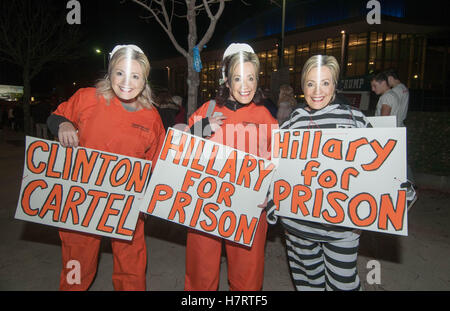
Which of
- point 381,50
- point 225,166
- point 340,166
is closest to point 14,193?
point 225,166

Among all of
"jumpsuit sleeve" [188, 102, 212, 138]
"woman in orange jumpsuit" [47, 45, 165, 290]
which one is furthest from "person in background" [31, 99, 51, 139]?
"jumpsuit sleeve" [188, 102, 212, 138]

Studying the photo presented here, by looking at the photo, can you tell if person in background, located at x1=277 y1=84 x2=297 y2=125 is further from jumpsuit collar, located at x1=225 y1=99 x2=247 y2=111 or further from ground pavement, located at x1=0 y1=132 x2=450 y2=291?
jumpsuit collar, located at x1=225 y1=99 x2=247 y2=111

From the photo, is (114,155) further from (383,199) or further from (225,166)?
(383,199)

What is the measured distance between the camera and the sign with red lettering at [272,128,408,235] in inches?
73.3

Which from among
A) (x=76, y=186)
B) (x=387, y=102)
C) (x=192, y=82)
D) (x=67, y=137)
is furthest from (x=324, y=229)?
(x=192, y=82)

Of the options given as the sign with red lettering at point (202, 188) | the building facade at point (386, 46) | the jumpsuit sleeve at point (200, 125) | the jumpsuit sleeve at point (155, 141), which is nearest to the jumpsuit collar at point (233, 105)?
the jumpsuit sleeve at point (200, 125)

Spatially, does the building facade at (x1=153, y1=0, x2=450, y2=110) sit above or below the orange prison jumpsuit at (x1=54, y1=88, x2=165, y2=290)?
above

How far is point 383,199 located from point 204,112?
135 cm

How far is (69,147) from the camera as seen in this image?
6.86 ft

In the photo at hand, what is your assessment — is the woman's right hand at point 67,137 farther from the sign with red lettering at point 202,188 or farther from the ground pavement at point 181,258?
the ground pavement at point 181,258

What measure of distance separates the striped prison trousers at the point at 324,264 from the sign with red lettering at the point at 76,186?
120 cm

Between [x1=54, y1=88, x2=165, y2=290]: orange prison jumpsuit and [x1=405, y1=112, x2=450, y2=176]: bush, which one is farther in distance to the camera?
[x1=405, y1=112, x2=450, y2=176]: bush

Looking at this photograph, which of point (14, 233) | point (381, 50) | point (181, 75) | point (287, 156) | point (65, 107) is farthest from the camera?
point (181, 75)

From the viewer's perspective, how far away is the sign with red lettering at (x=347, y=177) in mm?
1861
